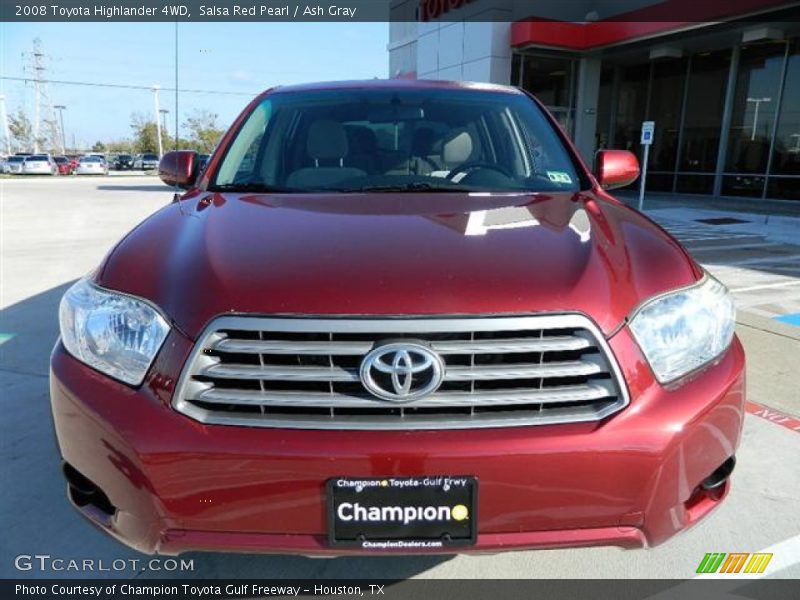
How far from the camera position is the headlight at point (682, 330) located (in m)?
1.62

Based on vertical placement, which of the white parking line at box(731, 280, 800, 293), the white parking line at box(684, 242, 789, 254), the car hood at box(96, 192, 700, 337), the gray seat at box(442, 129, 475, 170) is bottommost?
the white parking line at box(731, 280, 800, 293)

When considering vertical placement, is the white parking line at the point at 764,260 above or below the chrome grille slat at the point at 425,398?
below

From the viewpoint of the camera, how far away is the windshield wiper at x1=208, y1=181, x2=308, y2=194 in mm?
2406

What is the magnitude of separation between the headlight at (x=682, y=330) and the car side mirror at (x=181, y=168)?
2268 mm

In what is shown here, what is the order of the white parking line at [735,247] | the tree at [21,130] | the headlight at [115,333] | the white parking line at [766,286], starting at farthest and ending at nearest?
the tree at [21,130] → the white parking line at [735,247] → the white parking line at [766,286] → the headlight at [115,333]

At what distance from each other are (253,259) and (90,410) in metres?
0.58

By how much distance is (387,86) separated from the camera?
310cm

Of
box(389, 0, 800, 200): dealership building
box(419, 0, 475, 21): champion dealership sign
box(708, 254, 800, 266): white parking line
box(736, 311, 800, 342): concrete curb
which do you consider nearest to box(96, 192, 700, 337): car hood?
box(736, 311, 800, 342): concrete curb

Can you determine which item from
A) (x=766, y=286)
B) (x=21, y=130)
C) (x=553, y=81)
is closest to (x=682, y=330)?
(x=766, y=286)

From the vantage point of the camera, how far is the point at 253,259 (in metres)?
1.70

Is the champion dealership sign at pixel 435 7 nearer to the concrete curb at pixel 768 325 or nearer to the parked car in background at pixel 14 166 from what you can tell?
the concrete curb at pixel 768 325

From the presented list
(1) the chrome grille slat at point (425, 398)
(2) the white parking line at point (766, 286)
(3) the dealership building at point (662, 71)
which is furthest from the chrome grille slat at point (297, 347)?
(3) the dealership building at point (662, 71)

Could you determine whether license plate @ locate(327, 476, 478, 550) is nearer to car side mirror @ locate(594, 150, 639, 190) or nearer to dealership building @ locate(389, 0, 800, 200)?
car side mirror @ locate(594, 150, 639, 190)

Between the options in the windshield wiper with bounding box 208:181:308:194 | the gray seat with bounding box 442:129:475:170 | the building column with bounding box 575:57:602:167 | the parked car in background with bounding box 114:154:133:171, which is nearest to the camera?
the windshield wiper with bounding box 208:181:308:194
